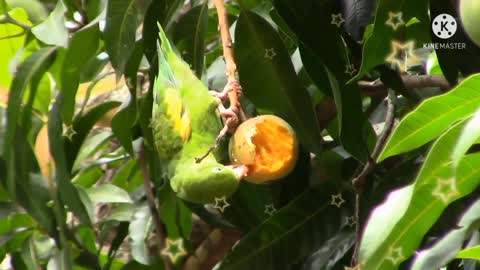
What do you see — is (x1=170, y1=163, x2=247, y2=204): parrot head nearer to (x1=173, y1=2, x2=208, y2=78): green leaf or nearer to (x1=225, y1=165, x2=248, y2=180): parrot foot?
(x1=225, y1=165, x2=248, y2=180): parrot foot

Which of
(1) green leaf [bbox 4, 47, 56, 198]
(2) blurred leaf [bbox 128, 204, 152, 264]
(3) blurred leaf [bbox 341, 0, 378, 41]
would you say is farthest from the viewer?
(2) blurred leaf [bbox 128, 204, 152, 264]

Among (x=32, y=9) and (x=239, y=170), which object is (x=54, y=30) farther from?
(x=239, y=170)

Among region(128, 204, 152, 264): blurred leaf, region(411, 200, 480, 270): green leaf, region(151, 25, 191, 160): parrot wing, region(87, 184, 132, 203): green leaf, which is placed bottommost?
region(128, 204, 152, 264): blurred leaf

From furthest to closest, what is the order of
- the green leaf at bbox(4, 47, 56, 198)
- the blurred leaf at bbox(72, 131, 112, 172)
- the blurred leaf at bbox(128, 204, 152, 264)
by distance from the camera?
the blurred leaf at bbox(72, 131, 112, 172), the blurred leaf at bbox(128, 204, 152, 264), the green leaf at bbox(4, 47, 56, 198)

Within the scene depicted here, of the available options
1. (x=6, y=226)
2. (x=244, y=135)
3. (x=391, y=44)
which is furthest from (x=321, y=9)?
(x=6, y=226)

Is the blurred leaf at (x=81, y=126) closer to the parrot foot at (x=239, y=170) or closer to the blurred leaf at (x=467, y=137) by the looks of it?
the parrot foot at (x=239, y=170)

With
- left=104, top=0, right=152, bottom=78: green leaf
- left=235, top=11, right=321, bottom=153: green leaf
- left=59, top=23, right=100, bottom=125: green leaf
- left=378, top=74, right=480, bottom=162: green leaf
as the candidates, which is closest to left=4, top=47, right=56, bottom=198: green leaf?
left=59, top=23, right=100, bottom=125: green leaf

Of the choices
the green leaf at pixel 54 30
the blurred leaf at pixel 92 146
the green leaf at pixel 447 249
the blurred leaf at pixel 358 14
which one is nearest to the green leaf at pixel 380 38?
the blurred leaf at pixel 358 14

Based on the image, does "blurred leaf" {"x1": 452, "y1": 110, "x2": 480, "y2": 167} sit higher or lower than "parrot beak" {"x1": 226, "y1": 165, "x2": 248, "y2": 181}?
higher

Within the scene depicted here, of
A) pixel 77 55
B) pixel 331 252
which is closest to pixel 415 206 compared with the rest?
pixel 331 252

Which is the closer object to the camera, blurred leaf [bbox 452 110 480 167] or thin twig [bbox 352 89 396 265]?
blurred leaf [bbox 452 110 480 167]
